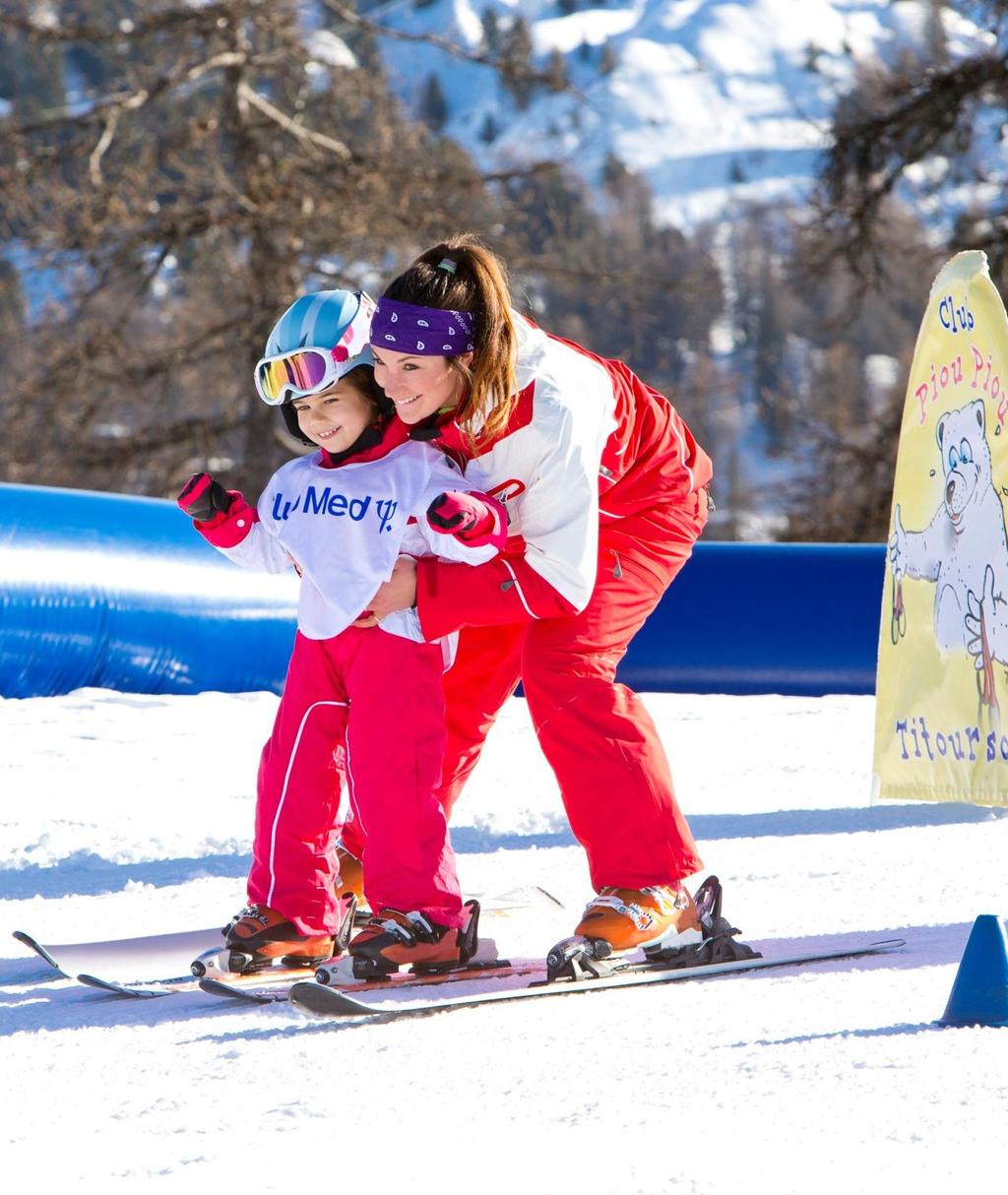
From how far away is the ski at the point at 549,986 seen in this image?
2.18m

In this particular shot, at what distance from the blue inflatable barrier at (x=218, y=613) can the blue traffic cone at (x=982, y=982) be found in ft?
15.6

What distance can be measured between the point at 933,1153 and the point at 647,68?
7233 inches

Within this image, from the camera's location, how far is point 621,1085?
1875 mm

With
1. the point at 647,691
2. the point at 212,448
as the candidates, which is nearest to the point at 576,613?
the point at 647,691

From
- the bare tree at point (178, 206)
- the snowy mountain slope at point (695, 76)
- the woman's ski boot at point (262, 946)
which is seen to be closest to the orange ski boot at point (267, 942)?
the woman's ski boot at point (262, 946)

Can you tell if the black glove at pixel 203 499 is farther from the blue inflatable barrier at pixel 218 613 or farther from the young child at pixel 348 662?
the blue inflatable barrier at pixel 218 613

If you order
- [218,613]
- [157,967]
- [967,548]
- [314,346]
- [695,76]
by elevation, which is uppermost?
[695,76]

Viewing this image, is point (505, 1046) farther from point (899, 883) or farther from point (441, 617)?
point (899, 883)

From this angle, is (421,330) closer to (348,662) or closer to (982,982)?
(348,662)

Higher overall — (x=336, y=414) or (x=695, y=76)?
(x=695, y=76)

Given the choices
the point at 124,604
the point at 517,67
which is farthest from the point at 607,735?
the point at 517,67

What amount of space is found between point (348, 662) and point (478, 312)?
0.62 meters

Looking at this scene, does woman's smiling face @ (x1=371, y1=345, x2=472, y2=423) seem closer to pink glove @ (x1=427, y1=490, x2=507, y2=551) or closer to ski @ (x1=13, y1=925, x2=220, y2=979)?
pink glove @ (x1=427, y1=490, x2=507, y2=551)

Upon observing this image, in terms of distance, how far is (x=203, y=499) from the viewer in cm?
278
